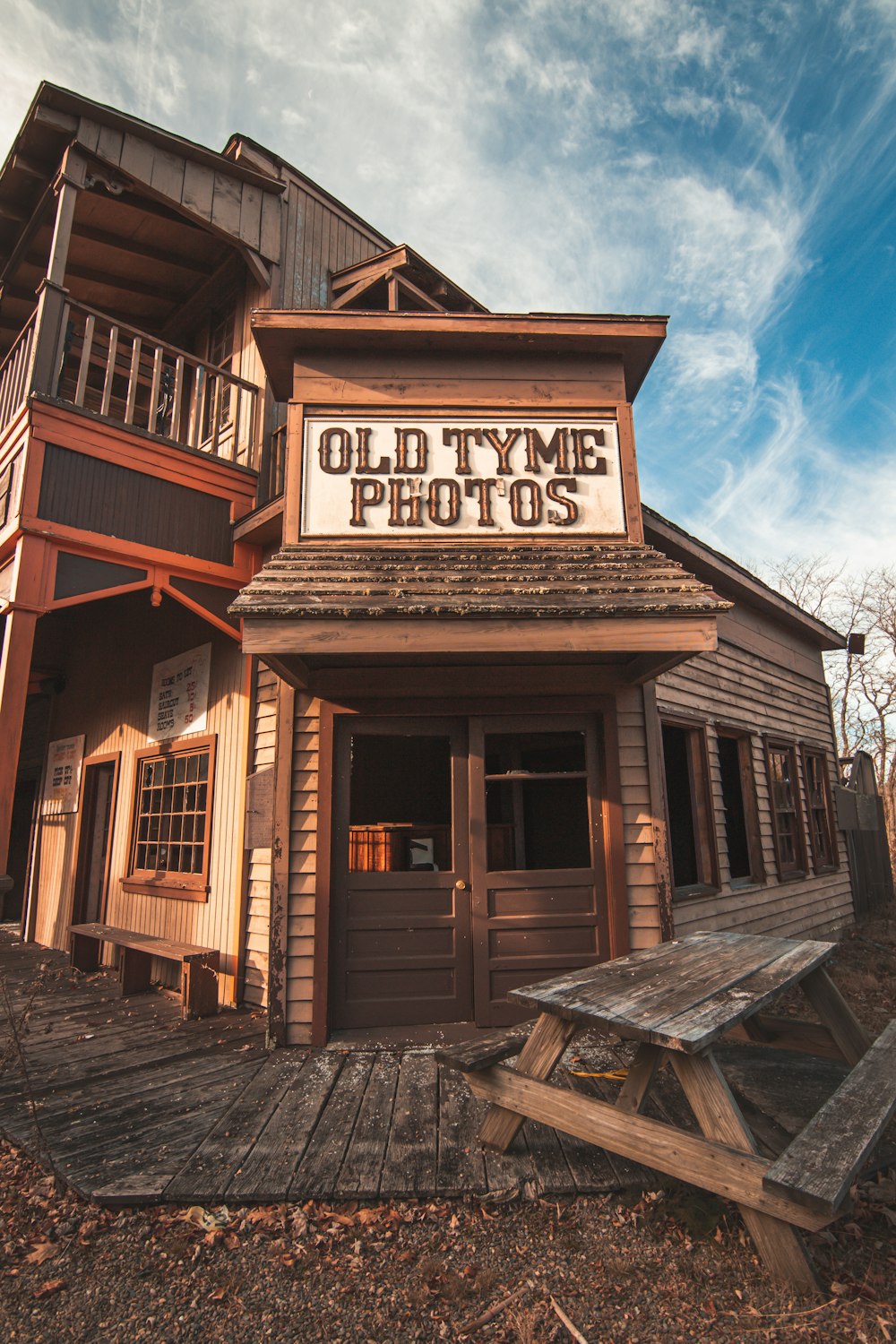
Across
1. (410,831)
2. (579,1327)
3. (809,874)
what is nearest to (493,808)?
(410,831)

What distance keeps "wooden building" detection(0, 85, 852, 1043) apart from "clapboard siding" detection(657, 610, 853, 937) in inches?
2.6

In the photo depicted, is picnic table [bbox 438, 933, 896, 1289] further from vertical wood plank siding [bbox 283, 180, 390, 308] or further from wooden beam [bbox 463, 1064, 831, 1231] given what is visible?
vertical wood plank siding [bbox 283, 180, 390, 308]

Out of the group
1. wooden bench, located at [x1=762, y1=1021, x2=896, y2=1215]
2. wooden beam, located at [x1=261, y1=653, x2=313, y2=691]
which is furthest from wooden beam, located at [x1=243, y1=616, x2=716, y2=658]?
wooden bench, located at [x1=762, y1=1021, x2=896, y2=1215]

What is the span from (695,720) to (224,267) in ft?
24.0

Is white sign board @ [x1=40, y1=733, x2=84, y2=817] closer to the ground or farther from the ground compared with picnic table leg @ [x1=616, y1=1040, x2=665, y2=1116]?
farther from the ground

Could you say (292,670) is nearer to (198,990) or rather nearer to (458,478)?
(458,478)

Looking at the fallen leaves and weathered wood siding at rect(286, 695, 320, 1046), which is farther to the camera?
weathered wood siding at rect(286, 695, 320, 1046)

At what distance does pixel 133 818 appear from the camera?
7902mm

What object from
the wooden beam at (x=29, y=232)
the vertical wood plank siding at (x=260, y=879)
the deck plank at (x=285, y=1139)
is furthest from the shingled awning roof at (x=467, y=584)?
the wooden beam at (x=29, y=232)

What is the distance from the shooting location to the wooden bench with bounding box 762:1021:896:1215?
2.10m

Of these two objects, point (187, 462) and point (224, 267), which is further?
point (224, 267)

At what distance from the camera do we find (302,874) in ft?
16.3

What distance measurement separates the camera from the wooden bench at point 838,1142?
6.88ft

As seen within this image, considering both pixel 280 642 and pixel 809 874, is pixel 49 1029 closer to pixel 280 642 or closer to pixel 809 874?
pixel 280 642
